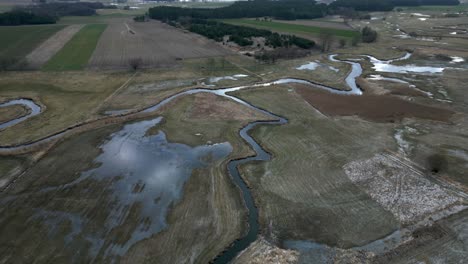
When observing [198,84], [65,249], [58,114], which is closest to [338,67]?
[198,84]

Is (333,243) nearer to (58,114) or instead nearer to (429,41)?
(58,114)

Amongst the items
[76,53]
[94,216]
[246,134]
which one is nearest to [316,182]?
[246,134]

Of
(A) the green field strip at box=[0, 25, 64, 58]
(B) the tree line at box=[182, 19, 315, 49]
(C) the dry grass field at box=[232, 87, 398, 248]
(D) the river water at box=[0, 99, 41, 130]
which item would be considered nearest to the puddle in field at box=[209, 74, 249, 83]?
(C) the dry grass field at box=[232, 87, 398, 248]

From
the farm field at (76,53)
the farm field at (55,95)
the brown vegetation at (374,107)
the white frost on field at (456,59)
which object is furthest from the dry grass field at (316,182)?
the white frost on field at (456,59)

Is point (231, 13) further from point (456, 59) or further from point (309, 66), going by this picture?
point (456, 59)

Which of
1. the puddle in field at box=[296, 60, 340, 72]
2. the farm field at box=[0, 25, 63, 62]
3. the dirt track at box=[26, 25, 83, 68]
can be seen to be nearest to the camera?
the puddle in field at box=[296, 60, 340, 72]

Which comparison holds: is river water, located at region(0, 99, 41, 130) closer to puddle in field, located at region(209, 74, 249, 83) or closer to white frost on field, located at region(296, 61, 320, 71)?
puddle in field, located at region(209, 74, 249, 83)

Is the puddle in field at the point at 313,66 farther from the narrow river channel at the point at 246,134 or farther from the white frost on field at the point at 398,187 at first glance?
the white frost on field at the point at 398,187

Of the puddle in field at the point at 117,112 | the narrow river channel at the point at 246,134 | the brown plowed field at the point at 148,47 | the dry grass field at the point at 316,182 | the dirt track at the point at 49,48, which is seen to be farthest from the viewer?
the brown plowed field at the point at 148,47
